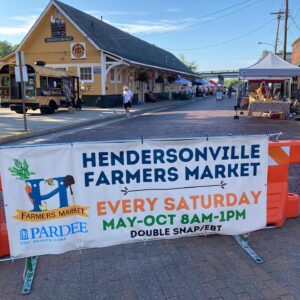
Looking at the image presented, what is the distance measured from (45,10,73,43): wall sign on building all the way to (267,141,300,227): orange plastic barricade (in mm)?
25934

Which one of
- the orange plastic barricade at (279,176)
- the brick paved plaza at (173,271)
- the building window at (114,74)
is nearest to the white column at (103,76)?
the building window at (114,74)

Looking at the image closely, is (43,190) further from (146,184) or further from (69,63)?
(69,63)

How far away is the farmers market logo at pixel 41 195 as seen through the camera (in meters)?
3.27

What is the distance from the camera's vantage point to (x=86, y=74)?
27.5 m

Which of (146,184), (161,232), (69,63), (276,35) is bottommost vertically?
(161,232)

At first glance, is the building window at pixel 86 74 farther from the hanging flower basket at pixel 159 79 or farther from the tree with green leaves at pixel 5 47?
the tree with green leaves at pixel 5 47

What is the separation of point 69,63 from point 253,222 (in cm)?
2622

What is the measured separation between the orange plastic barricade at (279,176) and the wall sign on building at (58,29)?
85.1ft

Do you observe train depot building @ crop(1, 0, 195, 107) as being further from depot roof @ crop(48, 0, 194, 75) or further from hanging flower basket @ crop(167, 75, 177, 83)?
hanging flower basket @ crop(167, 75, 177, 83)

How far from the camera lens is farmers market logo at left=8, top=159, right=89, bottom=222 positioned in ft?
10.7

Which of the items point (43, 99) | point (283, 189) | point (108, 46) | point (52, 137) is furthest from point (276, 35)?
point (283, 189)

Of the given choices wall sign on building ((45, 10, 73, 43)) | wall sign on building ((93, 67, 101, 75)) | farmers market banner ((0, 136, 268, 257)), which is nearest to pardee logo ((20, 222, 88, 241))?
farmers market banner ((0, 136, 268, 257))

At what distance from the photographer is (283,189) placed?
4.43m

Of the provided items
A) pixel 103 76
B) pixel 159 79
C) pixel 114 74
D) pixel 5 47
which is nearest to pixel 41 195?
pixel 103 76
